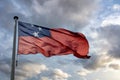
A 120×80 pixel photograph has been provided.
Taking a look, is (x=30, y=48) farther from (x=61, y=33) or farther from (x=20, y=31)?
(x=61, y=33)

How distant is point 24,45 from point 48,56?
257cm

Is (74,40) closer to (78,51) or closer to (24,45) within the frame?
(78,51)

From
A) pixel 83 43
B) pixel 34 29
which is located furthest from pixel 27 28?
pixel 83 43

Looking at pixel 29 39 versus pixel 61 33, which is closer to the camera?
pixel 29 39

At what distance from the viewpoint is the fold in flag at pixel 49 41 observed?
3388cm

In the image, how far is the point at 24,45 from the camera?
3344 centimetres

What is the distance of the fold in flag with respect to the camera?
3388 cm

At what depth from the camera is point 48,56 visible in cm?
3422

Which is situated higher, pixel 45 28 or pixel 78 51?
pixel 45 28

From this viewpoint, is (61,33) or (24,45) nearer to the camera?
(24,45)

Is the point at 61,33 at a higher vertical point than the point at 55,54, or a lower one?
higher

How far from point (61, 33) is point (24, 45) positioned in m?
4.89

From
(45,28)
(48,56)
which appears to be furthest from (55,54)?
(45,28)

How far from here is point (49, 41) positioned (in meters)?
35.9
